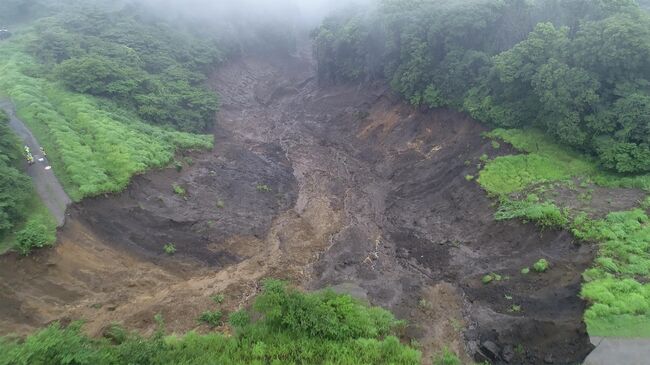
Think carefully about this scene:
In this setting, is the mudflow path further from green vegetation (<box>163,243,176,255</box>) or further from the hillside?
green vegetation (<box>163,243,176,255</box>)

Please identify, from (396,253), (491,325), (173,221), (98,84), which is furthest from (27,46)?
(491,325)

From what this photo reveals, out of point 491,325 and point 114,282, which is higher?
point 114,282

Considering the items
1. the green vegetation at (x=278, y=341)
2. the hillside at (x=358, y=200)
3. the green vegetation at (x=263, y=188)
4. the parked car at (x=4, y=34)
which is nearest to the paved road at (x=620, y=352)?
the hillside at (x=358, y=200)

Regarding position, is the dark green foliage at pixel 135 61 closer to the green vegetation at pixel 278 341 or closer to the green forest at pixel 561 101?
the green forest at pixel 561 101

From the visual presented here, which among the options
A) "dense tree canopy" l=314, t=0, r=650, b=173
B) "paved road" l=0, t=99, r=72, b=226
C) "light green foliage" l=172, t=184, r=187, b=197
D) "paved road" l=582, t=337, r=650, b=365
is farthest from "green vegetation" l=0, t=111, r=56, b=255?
"dense tree canopy" l=314, t=0, r=650, b=173

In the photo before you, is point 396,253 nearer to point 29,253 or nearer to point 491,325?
point 491,325
